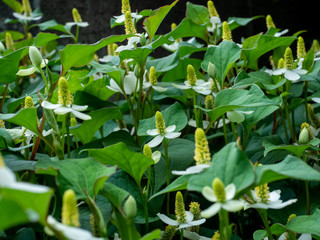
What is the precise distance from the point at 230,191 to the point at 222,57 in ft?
1.15

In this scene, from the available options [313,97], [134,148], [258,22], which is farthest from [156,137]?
[258,22]

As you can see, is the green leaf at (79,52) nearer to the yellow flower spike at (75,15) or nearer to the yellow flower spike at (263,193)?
the yellow flower spike at (263,193)

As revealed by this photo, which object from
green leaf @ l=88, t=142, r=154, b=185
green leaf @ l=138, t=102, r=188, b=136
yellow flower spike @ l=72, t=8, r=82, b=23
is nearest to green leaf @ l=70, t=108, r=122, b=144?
green leaf @ l=138, t=102, r=188, b=136

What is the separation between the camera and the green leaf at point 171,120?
604 millimetres

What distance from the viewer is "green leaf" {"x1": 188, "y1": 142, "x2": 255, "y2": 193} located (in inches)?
15.0

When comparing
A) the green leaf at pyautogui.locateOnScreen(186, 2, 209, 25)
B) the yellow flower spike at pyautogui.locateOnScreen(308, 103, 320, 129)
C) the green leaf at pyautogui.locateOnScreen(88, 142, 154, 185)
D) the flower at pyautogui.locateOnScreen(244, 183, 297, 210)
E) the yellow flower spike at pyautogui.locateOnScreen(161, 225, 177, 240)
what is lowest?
the yellow flower spike at pyautogui.locateOnScreen(161, 225, 177, 240)

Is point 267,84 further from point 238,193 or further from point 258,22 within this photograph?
point 258,22

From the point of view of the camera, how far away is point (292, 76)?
2.13ft

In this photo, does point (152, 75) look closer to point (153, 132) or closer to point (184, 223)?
point (153, 132)

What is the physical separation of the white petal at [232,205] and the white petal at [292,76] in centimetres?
34

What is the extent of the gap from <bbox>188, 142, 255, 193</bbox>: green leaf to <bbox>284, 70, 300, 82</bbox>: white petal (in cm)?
29

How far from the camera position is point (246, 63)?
0.73 metres

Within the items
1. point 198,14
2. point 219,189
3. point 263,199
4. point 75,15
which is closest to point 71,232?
point 219,189

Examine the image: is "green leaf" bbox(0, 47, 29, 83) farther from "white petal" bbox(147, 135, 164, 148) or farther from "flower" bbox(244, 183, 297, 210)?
"flower" bbox(244, 183, 297, 210)
